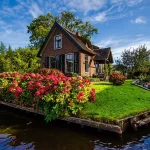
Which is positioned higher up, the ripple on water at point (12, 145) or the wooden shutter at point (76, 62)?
the wooden shutter at point (76, 62)

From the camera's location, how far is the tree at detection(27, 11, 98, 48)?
115 ft

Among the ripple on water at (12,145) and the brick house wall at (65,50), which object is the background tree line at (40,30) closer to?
the brick house wall at (65,50)

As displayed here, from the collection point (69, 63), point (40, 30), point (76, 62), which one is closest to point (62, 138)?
point (76, 62)

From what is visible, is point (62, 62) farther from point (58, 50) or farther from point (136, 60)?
point (136, 60)

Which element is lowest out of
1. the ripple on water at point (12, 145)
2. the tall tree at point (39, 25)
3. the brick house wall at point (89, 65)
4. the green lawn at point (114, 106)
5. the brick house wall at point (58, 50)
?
the ripple on water at point (12, 145)

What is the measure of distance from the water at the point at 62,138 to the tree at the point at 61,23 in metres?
28.8

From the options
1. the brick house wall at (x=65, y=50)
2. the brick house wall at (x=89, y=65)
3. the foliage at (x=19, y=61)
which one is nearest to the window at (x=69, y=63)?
the brick house wall at (x=65, y=50)

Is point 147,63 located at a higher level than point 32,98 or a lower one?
higher

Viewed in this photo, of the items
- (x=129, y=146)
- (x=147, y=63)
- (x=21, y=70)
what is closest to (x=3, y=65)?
(x=21, y=70)

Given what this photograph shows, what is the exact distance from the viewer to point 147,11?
11984 millimetres

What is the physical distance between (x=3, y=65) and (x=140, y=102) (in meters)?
22.7

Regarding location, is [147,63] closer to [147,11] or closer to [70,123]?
[147,11]

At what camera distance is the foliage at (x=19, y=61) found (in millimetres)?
26031

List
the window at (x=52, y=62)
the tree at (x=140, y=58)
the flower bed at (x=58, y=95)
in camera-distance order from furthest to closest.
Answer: the tree at (x=140, y=58), the window at (x=52, y=62), the flower bed at (x=58, y=95)
